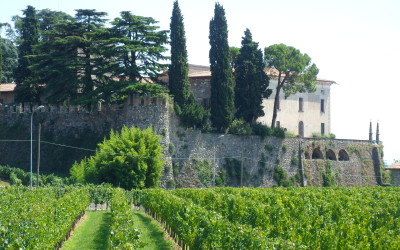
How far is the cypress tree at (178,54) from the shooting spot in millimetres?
51562

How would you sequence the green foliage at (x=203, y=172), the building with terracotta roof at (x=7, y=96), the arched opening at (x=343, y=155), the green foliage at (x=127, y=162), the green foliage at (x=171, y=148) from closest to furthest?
1. the green foliage at (x=127, y=162)
2. the green foliage at (x=171, y=148)
3. the green foliage at (x=203, y=172)
4. the building with terracotta roof at (x=7, y=96)
5. the arched opening at (x=343, y=155)

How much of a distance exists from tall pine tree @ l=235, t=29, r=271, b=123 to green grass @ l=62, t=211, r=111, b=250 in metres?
23.2

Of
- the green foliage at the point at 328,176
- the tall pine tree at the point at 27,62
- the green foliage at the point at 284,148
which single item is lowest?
the green foliage at the point at 328,176

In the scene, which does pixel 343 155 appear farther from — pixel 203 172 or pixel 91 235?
pixel 91 235

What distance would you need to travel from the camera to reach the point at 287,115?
68.9 metres

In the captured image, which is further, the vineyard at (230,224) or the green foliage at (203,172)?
the green foliage at (203,172)

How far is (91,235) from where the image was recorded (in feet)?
94.3

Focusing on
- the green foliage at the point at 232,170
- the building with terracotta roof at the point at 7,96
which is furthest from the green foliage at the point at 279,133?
the building with terracotta roof at the point at 7,96

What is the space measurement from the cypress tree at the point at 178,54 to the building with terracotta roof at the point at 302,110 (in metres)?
10.0

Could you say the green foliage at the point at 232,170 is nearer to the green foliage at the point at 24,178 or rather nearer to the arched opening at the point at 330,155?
the green foliage at the point at 24,178

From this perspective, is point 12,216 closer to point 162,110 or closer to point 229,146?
point 162,110

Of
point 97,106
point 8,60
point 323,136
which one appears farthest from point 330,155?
point 8,60

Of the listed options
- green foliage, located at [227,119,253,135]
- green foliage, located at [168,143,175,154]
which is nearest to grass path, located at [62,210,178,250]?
green foliage, located at [168,143,175,154]

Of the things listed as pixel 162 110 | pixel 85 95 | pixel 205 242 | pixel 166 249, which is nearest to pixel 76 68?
pixel 85 95
